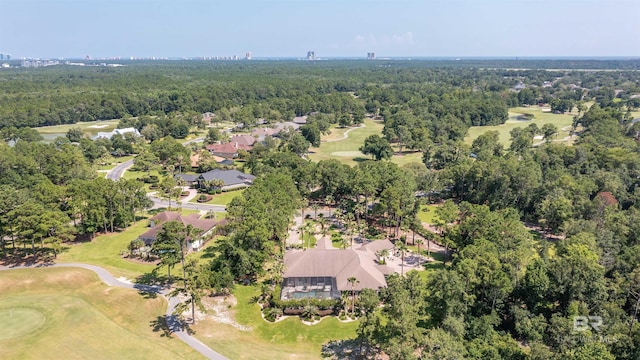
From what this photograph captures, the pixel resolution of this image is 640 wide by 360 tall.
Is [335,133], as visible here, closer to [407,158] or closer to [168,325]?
[407,158]

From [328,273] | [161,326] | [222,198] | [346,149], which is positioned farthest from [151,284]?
[346,149]

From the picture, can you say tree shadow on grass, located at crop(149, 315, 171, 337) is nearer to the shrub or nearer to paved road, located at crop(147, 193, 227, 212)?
the shrub

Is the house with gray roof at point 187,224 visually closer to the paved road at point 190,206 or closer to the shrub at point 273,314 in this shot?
the paved road at point 190,206

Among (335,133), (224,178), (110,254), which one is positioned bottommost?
(110,254)

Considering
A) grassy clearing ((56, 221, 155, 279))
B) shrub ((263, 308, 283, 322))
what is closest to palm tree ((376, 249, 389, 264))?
shrub ((263, 308, 283, 322))

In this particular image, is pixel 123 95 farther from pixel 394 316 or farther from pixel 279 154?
pixel 394 316

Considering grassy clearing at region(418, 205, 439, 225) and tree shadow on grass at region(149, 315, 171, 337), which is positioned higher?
grassy clearing at region(418, 205, 439, 225)
